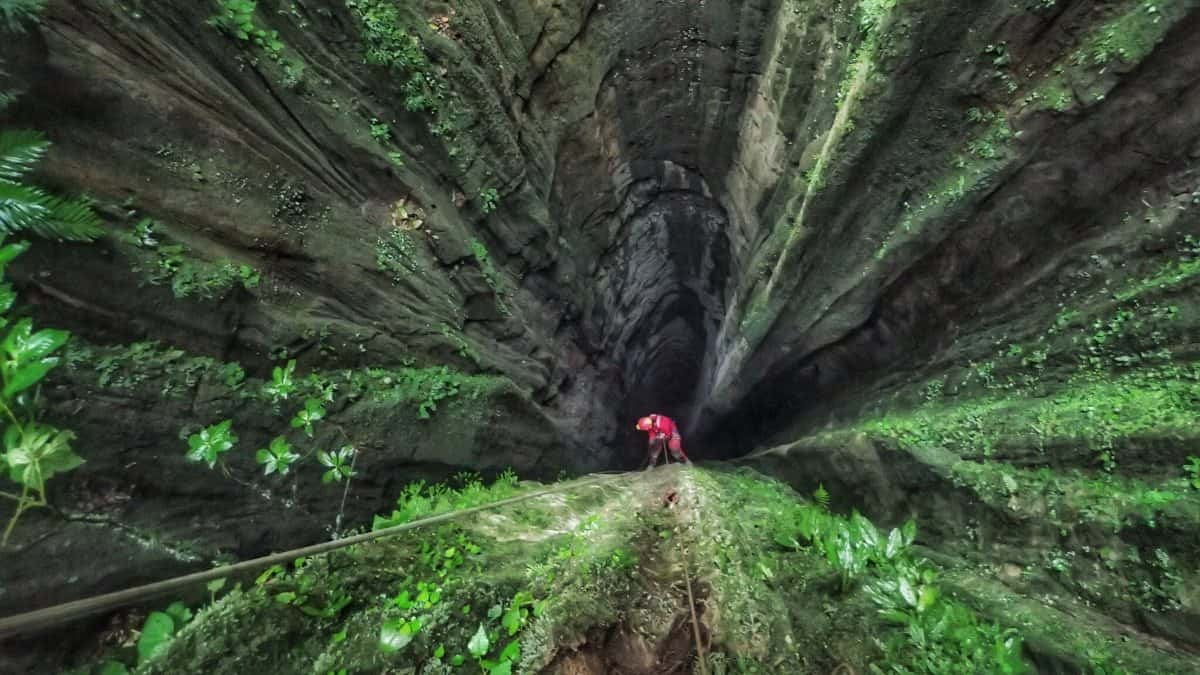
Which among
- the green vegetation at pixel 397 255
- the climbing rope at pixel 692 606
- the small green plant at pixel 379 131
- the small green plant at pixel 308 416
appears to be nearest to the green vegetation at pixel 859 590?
the climbing rope at pixel 692 606

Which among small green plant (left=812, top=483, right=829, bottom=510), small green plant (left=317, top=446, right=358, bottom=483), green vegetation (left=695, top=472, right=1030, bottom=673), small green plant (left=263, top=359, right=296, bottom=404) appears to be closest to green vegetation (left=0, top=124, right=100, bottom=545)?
small green plant (left=263, top=359, right=296, bottom=404)

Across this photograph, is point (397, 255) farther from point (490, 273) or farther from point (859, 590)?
point (859, 590)

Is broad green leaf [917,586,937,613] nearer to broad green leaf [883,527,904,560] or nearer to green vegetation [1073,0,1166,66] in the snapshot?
broad green leaf [883,527,904,560]

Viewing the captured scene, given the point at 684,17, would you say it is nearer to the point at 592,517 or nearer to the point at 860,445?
the point at 860,445

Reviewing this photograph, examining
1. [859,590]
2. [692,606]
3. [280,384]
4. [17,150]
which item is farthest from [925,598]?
[17,150]

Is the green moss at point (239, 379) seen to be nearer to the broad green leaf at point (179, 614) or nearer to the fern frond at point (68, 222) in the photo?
the fern frond at point (68, 222)

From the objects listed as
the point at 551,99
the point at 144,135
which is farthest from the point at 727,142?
the point at 144,135
